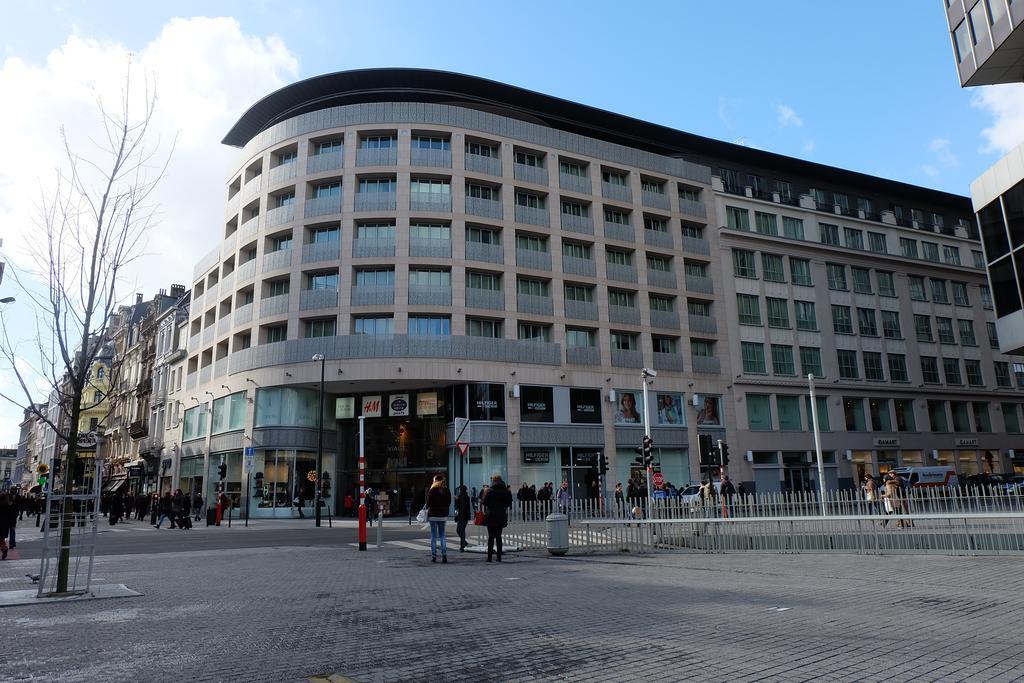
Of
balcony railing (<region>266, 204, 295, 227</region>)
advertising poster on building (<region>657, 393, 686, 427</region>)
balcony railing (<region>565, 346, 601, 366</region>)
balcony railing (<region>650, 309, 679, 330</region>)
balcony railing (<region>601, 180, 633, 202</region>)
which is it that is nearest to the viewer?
balcony railing (<region>565, 346, 601, 366</region>)

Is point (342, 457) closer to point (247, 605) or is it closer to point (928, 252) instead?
point (247, 605)

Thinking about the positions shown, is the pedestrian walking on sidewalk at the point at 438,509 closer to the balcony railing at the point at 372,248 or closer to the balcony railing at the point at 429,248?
the balcony railing at the point at 429,248

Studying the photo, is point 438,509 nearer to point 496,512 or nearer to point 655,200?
point 496,512

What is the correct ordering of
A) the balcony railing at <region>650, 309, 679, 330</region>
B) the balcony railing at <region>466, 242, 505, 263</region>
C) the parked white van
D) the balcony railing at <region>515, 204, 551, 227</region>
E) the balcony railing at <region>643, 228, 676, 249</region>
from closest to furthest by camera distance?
the parked white van
the balcony railing at <region>466, 242, 505, 263</region>
the balcony railing at <region>515, 204, 551, 227</region>
the balcony railing at <region>650, 309, 679, 330</region>
the balcony railing at <region>643, 228, 676, 249</region>

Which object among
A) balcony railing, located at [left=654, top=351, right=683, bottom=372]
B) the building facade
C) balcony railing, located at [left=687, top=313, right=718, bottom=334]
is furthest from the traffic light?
balcony railing, located at [left=687, top=313, right=718, bottom=334]

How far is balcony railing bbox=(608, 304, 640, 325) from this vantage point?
41406 mm

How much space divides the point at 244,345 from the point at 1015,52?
40.9 meters

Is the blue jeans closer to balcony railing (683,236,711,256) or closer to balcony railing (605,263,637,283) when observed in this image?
balcony railing (605,263,637,283)

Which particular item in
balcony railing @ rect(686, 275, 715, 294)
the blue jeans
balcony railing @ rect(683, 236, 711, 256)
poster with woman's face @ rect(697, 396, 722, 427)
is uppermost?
balcony railing @ rect(683, 236, 711, 256)

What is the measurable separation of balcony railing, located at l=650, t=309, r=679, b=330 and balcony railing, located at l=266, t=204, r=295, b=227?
22.6m

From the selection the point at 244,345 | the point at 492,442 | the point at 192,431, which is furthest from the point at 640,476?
the point at 192,431

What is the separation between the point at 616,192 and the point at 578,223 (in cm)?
398

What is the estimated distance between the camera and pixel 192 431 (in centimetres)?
4666

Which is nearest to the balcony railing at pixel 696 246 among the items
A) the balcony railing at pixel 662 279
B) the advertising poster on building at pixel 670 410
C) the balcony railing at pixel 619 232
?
the balcony railing at pixel 662 279
